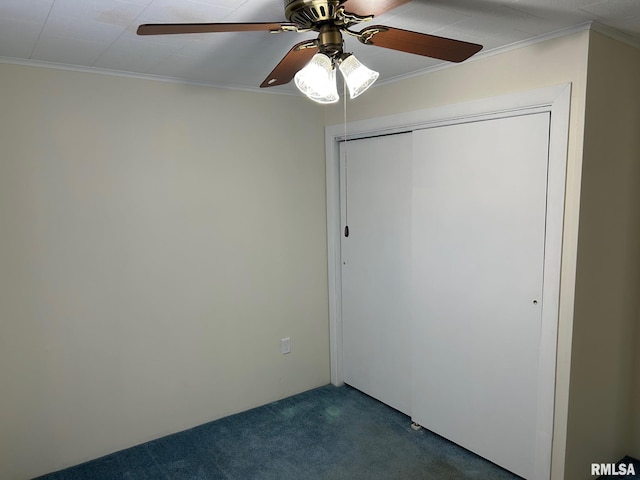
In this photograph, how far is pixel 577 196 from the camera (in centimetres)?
202

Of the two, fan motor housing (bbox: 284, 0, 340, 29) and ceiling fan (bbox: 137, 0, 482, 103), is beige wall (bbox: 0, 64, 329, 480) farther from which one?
fan motor housing (bbox: 284, 0, 340, 29)

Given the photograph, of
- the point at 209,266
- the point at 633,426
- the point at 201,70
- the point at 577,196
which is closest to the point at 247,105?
the point at 201,70

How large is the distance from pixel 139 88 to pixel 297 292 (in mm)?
1674

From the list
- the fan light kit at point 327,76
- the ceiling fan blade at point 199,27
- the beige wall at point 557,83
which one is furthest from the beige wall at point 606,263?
the ceiling fan blade at point 199,27

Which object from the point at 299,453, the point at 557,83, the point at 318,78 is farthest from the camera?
the point at 299,453

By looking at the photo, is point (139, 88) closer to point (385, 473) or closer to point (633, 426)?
point (385, 473)

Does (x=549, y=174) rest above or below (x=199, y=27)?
below

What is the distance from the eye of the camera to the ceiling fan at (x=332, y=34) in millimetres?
1256

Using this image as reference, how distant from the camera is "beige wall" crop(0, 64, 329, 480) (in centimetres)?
238

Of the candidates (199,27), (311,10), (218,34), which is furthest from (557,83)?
(199,27)

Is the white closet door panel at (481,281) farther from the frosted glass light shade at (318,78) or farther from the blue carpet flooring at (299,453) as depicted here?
the frosted glass light shade at (318,78)

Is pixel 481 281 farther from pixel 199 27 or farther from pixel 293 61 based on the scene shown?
pixel 199 27

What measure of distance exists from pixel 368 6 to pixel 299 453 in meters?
2.38

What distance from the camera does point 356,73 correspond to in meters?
1.48
